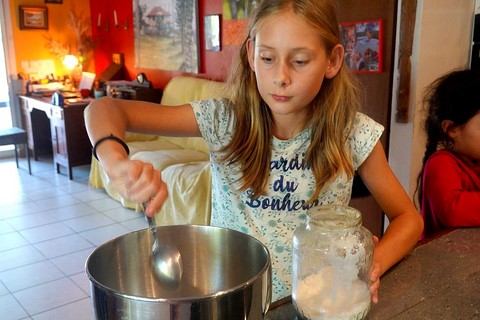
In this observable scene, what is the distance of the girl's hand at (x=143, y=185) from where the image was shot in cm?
68

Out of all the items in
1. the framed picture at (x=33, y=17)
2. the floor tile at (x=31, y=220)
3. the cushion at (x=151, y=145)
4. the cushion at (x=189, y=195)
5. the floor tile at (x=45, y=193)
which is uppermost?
the framed picture at (x=33, y=17)

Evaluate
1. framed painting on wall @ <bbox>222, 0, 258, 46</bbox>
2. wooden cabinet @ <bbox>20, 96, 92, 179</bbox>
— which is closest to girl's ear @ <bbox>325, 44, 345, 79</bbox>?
framed painting on wall @ <bbox>222, 0, 258, 46</bbox>

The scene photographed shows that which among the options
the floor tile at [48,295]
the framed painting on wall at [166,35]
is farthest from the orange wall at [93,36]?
the floor tile at [48,295]

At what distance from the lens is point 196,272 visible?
81cm

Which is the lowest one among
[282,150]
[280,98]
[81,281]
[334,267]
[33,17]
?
[81,281]

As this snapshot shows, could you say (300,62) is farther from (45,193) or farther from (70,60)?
(70,60)

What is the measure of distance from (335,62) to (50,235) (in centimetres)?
291

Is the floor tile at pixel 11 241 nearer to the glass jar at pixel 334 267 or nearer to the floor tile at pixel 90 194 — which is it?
the floor tile at pixel 90 194

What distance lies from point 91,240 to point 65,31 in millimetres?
3252

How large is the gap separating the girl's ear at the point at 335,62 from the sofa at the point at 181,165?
52.7 inches

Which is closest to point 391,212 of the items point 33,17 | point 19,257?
point 19,257

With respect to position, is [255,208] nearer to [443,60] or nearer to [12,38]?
[443,60]

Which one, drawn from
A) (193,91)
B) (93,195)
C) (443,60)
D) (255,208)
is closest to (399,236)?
(255,208)

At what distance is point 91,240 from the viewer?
3.30 m
